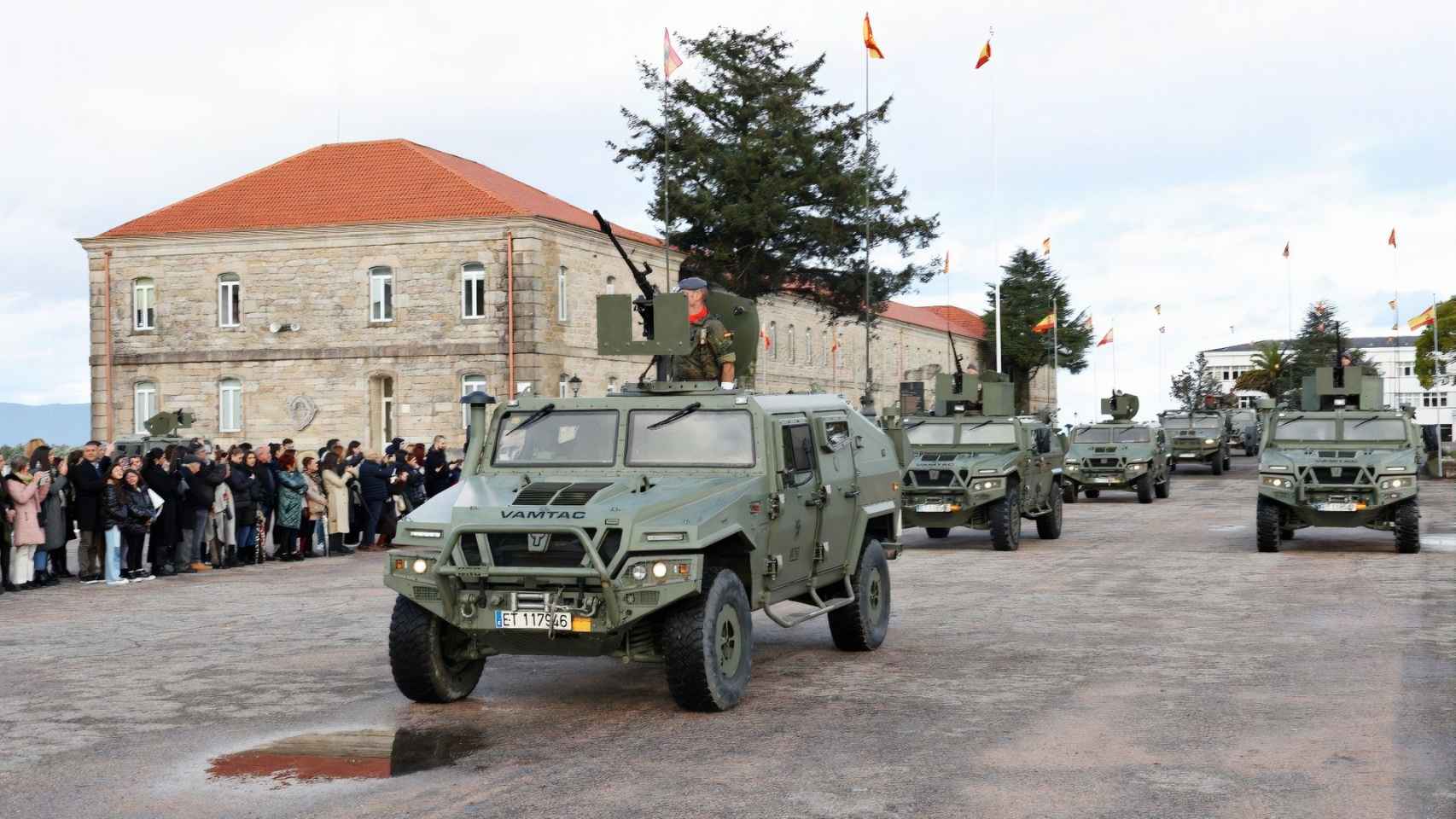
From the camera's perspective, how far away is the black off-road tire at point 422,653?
919cm

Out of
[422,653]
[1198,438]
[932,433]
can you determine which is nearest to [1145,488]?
[932,433]

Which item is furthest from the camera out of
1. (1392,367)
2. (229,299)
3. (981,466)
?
(1392,367)

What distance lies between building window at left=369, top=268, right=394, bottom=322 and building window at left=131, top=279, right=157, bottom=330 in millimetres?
7321

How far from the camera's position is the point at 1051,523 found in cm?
2370

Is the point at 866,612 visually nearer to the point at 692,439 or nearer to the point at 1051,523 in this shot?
the point at 692,439

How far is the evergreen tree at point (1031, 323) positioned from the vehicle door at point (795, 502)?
87.6 metres

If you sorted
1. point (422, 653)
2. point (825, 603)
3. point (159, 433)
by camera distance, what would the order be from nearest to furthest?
point (422, 653) → point (825, 603) → point (159, 433)

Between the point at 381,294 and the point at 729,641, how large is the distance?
130 ft

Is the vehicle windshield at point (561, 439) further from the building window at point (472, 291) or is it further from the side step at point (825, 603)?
the building window at point (472, 291)

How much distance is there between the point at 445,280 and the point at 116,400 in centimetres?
1177

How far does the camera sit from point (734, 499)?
952 centimetres

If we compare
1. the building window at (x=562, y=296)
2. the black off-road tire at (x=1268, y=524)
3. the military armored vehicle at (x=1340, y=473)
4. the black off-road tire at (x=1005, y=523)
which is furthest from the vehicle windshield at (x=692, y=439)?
the building window at (x=562, y=296)

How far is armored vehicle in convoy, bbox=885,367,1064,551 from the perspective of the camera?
21.5 m

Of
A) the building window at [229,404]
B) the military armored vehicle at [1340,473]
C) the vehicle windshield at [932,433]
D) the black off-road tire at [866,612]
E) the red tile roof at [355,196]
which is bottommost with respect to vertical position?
the black off-road tire at [866,612]
